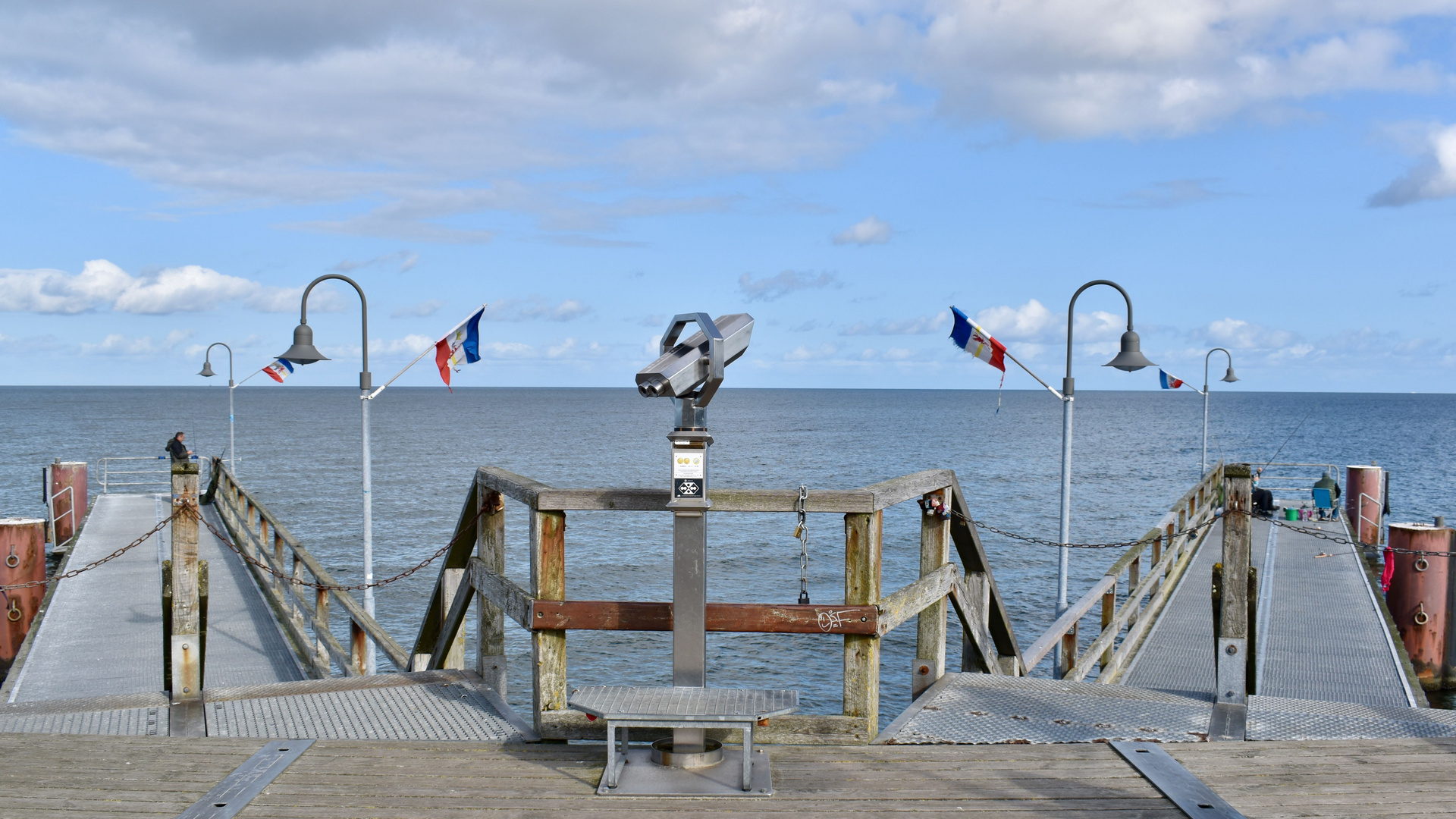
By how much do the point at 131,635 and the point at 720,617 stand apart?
32.5 feet

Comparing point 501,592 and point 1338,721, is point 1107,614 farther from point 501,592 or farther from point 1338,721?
point 501,592

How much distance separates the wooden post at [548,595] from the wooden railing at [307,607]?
114 inches

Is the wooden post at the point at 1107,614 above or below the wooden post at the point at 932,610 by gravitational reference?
below

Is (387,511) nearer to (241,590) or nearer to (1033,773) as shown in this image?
(241,590)

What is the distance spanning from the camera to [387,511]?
125ft

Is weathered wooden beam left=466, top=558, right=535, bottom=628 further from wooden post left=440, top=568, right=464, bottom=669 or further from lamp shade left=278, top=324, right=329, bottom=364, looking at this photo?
lamp shade left=278, top=324, right=329, bottom=364

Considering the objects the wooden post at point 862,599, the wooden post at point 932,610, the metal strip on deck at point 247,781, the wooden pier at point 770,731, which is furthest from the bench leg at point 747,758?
the metal strip on deck at point 247,781

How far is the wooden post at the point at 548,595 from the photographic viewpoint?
5.00m

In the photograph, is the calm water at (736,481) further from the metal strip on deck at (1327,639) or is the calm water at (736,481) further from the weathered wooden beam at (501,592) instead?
the weathered wooden beam at (501,592)

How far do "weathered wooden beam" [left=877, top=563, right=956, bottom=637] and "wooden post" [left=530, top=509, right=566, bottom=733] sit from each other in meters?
1.51

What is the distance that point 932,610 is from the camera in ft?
19.6

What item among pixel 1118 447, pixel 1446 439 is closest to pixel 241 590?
pixel 1118 447

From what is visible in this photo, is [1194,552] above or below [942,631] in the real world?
below

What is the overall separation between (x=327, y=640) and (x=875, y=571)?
7523 millimetres
